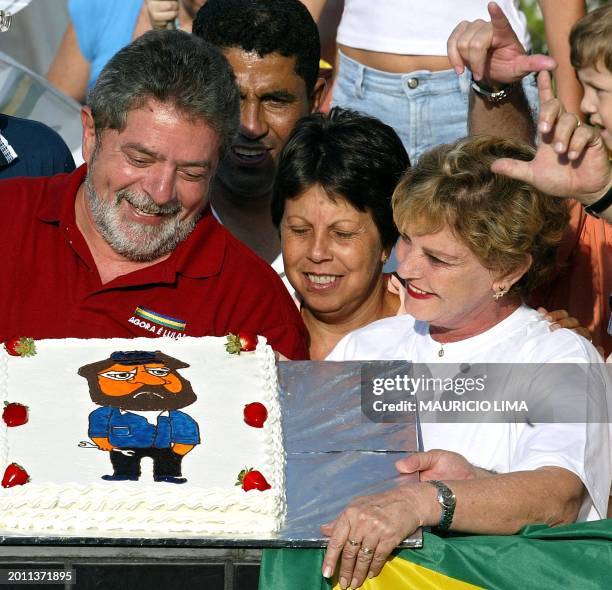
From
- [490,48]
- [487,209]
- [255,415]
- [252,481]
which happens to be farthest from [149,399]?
[490,48]

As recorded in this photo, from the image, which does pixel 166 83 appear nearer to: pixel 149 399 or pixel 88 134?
pixel 88 134

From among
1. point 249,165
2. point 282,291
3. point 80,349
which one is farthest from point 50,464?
point 249,165

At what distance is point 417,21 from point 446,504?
2.45m

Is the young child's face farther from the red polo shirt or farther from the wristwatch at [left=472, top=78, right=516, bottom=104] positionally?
the red polo shirt

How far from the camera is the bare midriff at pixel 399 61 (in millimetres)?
A: 4895

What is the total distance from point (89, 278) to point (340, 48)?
1.73 m

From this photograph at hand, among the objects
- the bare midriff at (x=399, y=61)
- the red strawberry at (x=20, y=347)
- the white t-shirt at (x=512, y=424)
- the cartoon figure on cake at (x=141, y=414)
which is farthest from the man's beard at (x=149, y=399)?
the bare midriff at (x=399, y=61)

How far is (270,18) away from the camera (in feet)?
15.4

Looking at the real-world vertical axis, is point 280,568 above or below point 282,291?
below

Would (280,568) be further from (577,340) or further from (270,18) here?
(270,18)

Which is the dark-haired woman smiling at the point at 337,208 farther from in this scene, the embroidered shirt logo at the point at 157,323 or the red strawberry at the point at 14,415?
the red strawberry at the point at 14,415

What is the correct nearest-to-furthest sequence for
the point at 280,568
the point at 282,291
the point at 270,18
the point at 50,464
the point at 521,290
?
the point at 280,568 → the point at 50,464 → the point at 521,290 → the point at 282,291 → the point at 270,18

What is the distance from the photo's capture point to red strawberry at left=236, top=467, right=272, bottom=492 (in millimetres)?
3047

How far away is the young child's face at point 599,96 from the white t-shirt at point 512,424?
2.05ft
